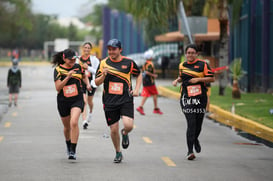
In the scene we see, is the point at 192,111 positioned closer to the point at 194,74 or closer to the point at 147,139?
the point at 194,74

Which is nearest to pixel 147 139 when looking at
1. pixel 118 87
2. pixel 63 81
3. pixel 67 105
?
pixel 67 105

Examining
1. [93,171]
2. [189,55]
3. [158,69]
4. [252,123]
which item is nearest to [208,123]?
[252,123]

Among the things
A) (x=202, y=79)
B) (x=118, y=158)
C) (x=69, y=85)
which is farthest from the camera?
(x=202, y=79)

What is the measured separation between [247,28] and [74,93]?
20.2 meters

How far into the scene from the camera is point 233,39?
118 feet

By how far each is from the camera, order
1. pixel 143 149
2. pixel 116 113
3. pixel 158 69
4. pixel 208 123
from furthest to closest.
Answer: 1. pixel 158 69
2. pixel 208 123
3. pixel 143 149
4. pixel 116 113

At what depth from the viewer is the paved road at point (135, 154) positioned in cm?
973

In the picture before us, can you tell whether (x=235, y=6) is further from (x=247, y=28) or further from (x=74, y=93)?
(x=74, y=93)

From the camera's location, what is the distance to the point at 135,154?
11.9 m

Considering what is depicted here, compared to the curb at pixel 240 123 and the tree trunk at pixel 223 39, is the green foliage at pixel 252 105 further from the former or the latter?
the tree trunk at pixel 223 39

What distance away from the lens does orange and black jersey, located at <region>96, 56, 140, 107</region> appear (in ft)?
34.9

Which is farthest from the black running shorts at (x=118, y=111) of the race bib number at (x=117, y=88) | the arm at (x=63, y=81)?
the arm at (x=63, y=81)

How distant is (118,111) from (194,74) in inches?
55.2

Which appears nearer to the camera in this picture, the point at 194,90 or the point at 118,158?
the point at 118,158
